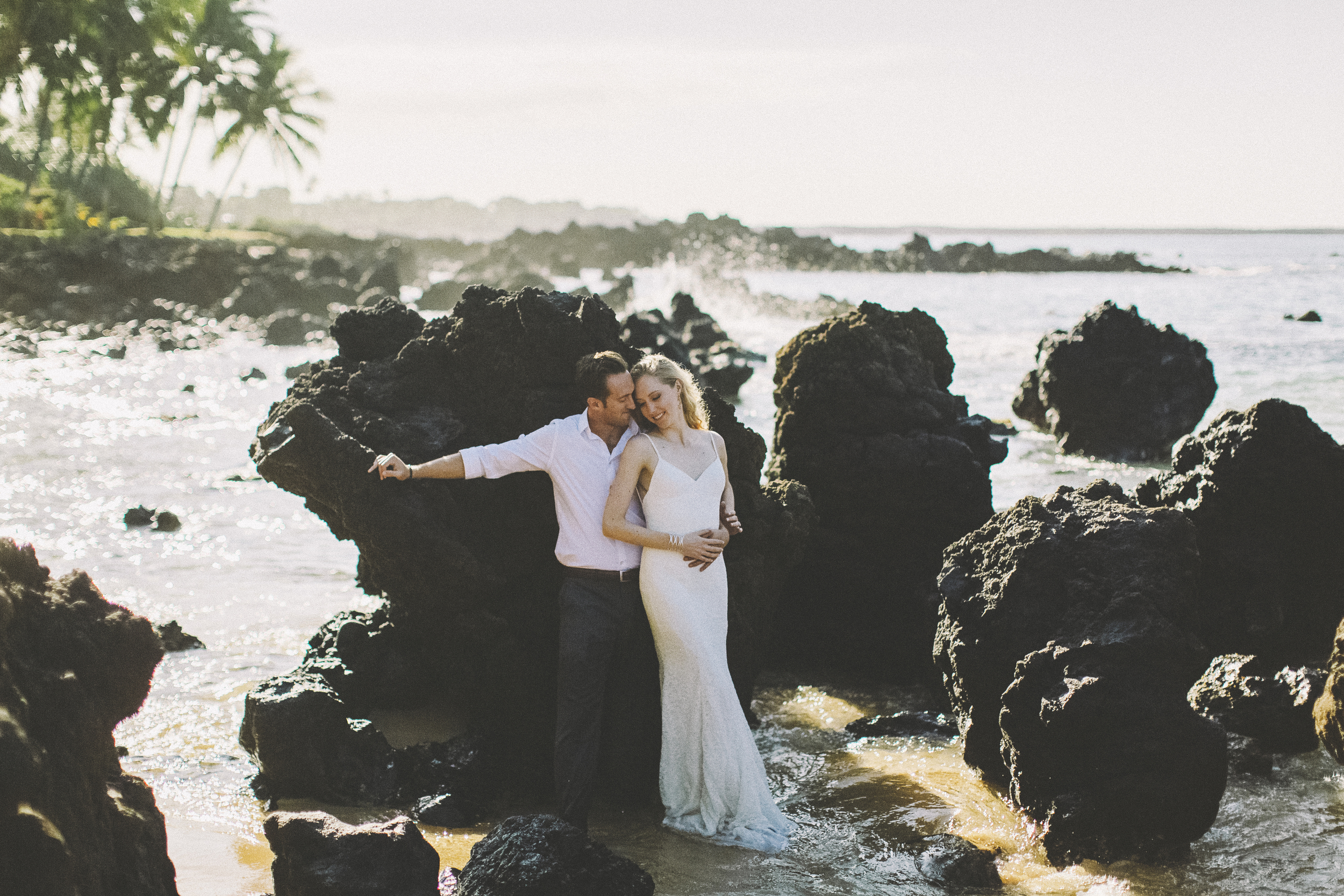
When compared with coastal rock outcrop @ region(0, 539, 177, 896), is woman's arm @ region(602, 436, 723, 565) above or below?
above

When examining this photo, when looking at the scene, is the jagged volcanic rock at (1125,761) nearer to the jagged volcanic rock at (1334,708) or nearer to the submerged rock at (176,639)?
the jagged volcanic rock at (1334,708)

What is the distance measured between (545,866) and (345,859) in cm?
71

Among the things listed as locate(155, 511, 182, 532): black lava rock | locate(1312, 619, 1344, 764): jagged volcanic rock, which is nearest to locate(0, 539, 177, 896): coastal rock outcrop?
locate(1312, 619, 1344, 764): jagged volcanic rock

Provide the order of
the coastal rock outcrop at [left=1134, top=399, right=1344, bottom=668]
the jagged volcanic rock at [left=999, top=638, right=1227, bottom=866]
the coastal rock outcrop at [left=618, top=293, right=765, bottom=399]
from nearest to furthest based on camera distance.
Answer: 1. the jagged volcanic rock at [left=999, top=638, right=1227, bottom=866]
2. the coastal rock outcrop at [left=1134, top=399, right=1344, bottom=668]
3. the coastal rock outcrop at [left=618, top=293, right=765, bottom=399]

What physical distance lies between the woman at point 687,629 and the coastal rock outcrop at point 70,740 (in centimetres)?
213

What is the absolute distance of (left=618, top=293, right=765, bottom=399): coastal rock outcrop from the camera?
20297 mm

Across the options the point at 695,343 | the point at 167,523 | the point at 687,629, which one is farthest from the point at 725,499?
the point at 695,343

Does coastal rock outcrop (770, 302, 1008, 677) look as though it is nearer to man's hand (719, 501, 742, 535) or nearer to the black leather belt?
man's hand (719, 501, 742, 535)

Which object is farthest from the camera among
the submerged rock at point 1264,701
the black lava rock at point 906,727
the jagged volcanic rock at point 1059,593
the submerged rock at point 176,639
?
the submerged rock at point 176,639

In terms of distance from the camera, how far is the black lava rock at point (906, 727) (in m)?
6.37

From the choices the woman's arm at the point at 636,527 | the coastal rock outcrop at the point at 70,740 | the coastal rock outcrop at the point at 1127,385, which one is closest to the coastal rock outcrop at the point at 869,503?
the woman's arm at the point at 636,527

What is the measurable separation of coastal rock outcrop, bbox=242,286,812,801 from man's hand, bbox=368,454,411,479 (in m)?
0.28

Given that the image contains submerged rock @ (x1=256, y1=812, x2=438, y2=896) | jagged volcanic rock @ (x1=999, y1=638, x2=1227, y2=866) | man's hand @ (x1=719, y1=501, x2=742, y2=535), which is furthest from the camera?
man's hand @ (x1=719, y1=501, x2=742, y2=535)

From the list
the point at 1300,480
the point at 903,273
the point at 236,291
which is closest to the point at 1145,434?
the point at 1300,480
